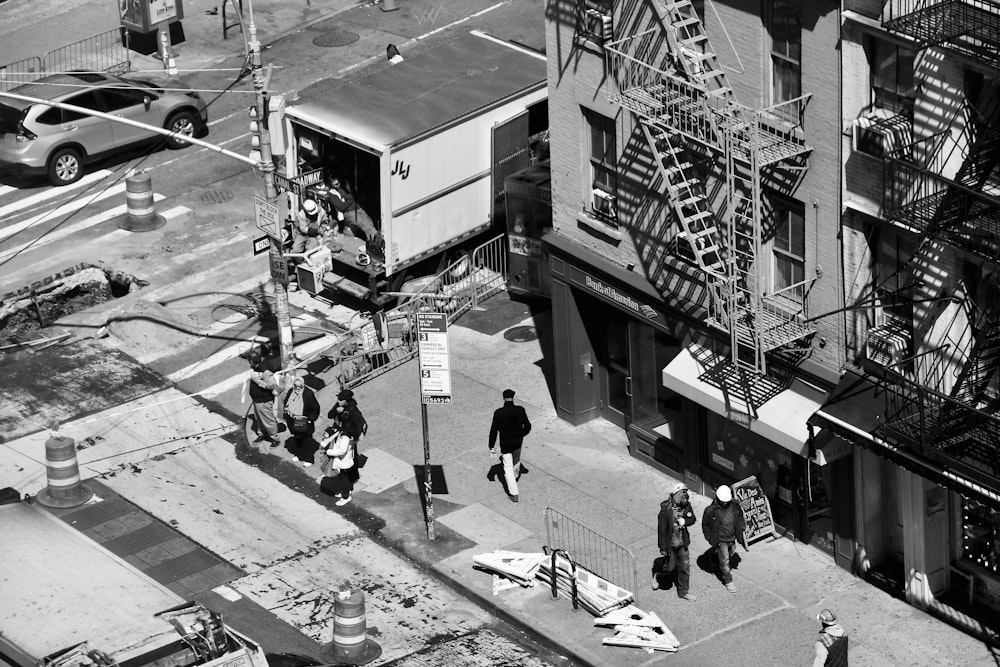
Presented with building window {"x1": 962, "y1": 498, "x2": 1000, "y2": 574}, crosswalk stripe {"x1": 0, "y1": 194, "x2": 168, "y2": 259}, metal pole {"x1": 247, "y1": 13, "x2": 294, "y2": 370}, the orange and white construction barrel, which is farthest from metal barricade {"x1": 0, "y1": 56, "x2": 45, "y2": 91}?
building window {"x1": 962, "y1": 498, "x2": 1000, "y2": 574}

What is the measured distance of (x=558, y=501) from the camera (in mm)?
27047

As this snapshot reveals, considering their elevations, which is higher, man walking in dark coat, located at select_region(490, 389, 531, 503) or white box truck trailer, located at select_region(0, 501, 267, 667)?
white box truck trailer, located at select_region(0, 501, 267, 667)

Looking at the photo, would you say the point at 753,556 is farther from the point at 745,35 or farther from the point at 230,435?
the point at 230,435

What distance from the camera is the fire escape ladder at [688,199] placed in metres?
24.4

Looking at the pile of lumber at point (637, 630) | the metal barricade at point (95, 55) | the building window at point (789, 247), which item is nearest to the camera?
the pile of lumber at point (637, 630)

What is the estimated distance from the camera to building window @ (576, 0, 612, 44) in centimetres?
2569

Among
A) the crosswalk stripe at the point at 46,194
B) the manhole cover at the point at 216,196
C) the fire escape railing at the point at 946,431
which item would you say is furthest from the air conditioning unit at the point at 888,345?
the crosswalk stripe at the point at 46,194

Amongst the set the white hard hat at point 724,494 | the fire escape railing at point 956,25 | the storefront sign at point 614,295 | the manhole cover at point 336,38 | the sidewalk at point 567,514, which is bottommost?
the sidewalk at point 567,514

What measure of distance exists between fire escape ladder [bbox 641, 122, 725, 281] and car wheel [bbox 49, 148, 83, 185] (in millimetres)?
17951

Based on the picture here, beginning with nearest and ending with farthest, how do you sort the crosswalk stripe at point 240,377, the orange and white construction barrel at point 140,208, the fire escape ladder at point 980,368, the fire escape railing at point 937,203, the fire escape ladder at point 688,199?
the fire escape railing at point 937,203 → the fire escape ladder at point 980,368 → the fire escape ladder at point 688,199 → the crosswalk stripe at point 240,377 → the orange and white construction barrel at point 140,208

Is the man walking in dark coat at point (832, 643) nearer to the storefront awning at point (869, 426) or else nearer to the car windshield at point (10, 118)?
the storefront awning at point (869, 426)

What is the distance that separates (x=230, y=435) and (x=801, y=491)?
32.1 feet

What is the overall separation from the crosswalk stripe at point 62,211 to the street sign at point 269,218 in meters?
10.2

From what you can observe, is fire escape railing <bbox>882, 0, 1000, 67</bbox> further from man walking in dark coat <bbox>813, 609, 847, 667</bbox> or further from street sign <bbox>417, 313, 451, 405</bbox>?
street sign <bbox>417, 313, 451, 405</bbox>
